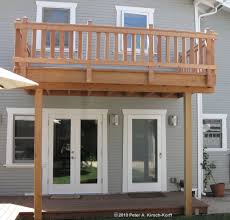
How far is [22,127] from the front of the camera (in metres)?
10.3

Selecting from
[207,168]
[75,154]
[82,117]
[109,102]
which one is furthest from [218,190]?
[82,117]

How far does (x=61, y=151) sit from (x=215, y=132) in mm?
4993

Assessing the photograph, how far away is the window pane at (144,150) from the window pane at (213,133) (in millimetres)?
2213

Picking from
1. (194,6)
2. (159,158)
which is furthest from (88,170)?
(194,6)

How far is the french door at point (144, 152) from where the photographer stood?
1066 cm

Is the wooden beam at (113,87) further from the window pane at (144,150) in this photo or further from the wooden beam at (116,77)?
the window pane at (144,150)

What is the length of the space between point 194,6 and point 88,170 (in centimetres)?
550

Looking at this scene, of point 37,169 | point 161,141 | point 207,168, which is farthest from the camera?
point 207,168

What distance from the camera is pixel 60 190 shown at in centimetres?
1029

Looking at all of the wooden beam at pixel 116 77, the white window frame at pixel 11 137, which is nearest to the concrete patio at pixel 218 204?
the wooden beam at pixel 116 77

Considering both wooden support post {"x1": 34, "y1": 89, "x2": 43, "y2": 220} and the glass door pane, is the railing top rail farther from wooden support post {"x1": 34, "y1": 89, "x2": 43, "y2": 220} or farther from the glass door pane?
the glass door pane

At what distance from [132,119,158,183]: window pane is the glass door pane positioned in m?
1.81

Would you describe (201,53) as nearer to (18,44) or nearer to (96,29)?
(96,29)

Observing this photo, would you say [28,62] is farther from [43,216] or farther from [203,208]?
[203,208]
